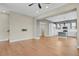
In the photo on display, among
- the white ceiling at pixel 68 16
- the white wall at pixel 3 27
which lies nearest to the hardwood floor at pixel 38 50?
the white wall at pixel 3 27

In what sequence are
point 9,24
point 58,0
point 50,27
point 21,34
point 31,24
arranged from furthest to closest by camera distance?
point 50,27
point 31,24
point 21,34
point 9,24
point 58,0

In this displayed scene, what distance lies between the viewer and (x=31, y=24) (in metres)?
9.74

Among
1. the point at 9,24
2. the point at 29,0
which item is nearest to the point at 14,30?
the point at 9,24

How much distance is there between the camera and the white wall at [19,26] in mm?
7506

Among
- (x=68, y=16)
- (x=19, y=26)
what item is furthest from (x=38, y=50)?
(x=68, y=16)

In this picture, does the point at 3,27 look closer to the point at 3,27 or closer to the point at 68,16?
the point at 3,27

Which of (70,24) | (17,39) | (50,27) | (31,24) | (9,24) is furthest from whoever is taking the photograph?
(50,27)

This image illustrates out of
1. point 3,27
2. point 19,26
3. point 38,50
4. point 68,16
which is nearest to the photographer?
point 38,50

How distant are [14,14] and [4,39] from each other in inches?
86.7

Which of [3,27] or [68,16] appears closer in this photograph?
[3,27]

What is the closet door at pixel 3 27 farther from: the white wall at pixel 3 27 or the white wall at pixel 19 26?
the white wall at pixel 19 26

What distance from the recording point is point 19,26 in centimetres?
834

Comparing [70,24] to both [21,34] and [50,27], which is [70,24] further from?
[21,34]

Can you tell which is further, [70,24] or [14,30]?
[70,24]
